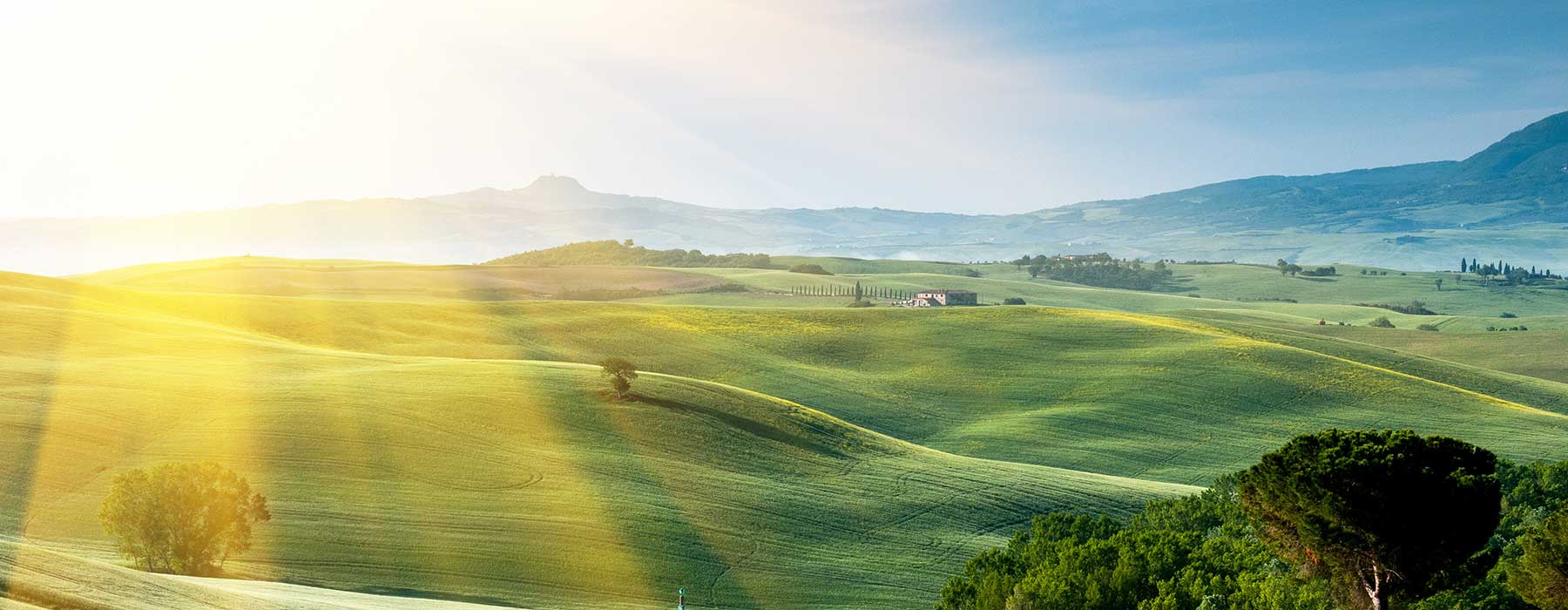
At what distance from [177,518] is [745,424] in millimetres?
32516

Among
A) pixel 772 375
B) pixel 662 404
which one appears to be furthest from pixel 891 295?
pixel 662 404

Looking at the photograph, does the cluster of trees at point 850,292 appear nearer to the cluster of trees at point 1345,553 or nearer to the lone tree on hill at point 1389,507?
the cluster of trees at point 1345,553

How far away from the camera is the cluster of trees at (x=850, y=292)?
6579 inches

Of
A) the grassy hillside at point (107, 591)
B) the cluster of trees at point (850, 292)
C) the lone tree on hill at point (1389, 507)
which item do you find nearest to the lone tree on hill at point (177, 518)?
the grassy hillside at point (107, 591)

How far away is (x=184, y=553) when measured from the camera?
3909 cm

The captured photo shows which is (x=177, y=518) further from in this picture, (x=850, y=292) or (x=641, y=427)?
(x=850, y=292)

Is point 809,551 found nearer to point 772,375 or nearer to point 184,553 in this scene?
point 184,553

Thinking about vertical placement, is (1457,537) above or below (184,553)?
above

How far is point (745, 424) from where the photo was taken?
218 ft

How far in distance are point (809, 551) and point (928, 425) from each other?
34.7 meters

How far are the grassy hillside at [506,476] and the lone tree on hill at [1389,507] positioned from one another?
670 inches

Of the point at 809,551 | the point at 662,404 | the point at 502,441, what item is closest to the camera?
the point at 809,551

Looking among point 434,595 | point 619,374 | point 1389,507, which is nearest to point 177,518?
point 434,595

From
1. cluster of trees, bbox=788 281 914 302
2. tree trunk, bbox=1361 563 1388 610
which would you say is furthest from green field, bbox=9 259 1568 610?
cluster of trees, bbox=788 281 914 302
